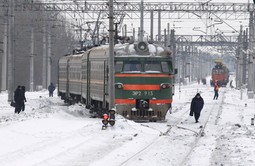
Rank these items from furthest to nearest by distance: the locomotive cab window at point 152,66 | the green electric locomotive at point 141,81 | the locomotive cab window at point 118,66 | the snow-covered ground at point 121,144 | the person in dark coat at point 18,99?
the person in dark coat at point 18,99 < the locomotive cab window at point 152,66 < the locomotive cab window at point 118,66 < the green electric locomotive at point 141,81 < the snow-covered ground at point 121,144

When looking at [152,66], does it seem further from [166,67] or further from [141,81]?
[141,81]

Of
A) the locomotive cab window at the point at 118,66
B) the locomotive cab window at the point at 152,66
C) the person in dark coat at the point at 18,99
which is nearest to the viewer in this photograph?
the locomotive cab window at the point at 118,66

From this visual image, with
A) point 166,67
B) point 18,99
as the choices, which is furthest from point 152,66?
point 18,99

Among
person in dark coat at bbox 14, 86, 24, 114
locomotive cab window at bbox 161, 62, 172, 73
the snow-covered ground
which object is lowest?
the snow-covered ground

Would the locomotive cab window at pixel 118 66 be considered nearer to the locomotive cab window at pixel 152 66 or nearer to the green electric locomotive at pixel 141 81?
the green electric locomotive at pixel 141 81

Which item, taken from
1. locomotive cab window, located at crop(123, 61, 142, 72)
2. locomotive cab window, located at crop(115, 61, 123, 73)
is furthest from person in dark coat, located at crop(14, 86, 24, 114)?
locomotive cab window, located at crop(123, 61, 142, 72)

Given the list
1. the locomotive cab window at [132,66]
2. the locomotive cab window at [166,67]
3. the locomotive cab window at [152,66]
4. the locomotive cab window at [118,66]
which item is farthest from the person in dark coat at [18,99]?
the locomotive cab window at [166,67]

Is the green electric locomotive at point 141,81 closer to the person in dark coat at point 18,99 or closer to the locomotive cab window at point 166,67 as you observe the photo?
the locomotive cab window at point 166,67

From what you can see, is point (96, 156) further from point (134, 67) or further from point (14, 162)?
point (134, 67)

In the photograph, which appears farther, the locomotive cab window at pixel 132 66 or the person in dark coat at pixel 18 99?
the person in dark coat at pixel 18 99

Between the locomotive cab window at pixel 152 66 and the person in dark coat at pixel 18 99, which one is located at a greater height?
the locomotive cab window at pixel 152 66

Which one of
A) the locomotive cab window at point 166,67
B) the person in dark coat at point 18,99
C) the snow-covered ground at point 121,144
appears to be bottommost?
the snow-covered ground at point 121,144

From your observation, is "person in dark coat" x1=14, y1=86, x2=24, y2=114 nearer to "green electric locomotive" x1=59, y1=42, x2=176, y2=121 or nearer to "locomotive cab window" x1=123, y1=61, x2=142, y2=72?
"green electric locomotive" x1=59, y1=42, x2=176, y2=121

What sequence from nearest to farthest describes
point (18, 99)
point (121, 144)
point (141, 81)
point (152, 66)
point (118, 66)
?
point (121, 144) → point (141, 81) → point (118, 66) → point (152, 66) → point (18, 99)
